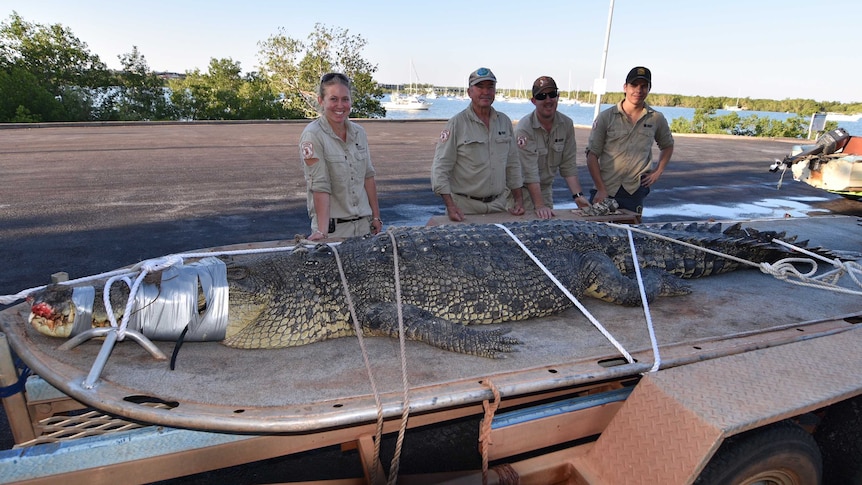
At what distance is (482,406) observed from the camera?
2.12m

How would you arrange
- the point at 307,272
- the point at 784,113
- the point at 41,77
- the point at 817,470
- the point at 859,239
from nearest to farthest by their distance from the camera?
the point at 817,470 → the point at 307,272 → the point at 859,239 → the point at 41,77 → the point at 784,113

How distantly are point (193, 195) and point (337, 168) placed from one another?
6.35 metres

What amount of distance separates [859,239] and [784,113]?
74.1 m

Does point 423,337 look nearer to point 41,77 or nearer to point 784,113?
point 41,77

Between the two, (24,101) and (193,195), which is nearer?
(193,195)

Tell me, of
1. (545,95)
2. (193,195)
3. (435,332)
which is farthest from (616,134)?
(193,195)

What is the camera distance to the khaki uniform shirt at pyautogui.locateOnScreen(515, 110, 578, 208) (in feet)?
15.7

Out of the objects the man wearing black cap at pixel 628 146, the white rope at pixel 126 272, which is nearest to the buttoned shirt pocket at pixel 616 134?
the man wearing black cap at pixel 628 146

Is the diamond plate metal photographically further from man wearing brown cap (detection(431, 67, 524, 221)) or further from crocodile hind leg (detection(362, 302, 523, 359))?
man wearing brown cap (detection(431, 67, 524, 221))

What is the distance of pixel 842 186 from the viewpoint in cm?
834

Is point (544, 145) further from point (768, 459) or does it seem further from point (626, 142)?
point (768, 459)

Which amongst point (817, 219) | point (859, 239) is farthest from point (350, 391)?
point (817, 219)

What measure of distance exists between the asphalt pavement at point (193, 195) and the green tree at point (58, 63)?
6.90 metres

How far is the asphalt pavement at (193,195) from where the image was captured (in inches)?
230
